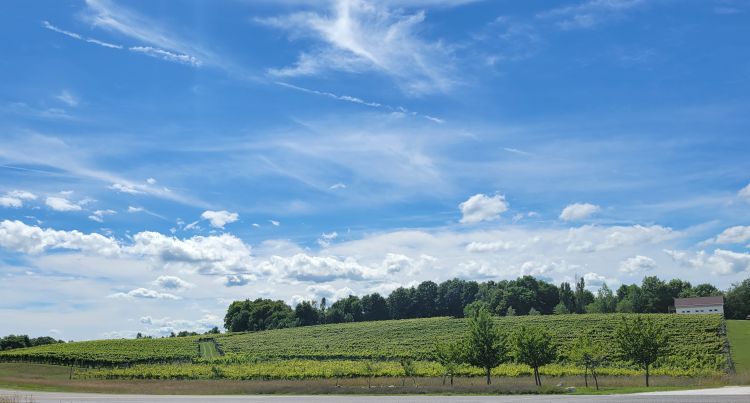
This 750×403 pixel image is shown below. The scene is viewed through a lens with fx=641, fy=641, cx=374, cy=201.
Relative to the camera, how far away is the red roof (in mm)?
132125

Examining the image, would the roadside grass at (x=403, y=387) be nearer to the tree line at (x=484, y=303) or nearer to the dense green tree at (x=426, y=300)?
the tree line at (x=484, y=303)

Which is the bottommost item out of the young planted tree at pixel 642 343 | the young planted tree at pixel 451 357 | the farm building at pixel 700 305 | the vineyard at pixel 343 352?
the vineyard at pixel 343 352

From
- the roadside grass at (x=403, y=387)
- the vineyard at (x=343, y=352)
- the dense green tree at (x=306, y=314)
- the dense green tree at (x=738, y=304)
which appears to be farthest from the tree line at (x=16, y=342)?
the dense green tree at (x=738, y=304)

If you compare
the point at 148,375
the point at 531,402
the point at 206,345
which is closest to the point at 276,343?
the point at 206,345

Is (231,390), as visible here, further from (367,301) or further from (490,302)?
(367,301)

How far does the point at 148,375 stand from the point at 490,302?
349ft

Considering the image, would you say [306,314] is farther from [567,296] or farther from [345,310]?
[567,296]

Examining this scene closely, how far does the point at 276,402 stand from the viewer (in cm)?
3591

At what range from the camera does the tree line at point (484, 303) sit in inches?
5822

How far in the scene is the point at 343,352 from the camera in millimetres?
99000

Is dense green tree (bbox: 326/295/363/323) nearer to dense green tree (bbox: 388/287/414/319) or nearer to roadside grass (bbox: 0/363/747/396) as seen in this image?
dense green tree (bbox: 388/287/414/319)

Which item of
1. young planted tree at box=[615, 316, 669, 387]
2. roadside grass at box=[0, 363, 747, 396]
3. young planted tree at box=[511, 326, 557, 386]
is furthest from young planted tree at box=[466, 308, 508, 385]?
young planted tree at box=[615, 316, 669, 387]

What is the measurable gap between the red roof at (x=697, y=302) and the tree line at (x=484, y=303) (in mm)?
9317

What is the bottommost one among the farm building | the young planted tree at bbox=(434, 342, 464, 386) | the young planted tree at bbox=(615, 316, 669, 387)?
the young planted tree at bbox=(434, 342, 464, 386)
